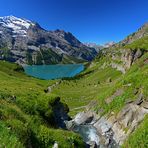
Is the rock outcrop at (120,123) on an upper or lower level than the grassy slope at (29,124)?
lower

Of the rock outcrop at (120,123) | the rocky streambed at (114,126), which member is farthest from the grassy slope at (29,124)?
the rock outcrop at (120,123)

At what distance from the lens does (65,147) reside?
32625 millimetres

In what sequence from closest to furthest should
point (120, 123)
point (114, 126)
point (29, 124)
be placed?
point (29, 124), point (120, 123), point (114, 126)

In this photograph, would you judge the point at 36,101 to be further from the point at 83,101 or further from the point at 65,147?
the point at 83,101

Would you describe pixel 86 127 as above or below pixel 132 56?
below

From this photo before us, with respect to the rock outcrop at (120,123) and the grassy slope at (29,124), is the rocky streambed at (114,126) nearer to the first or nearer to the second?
the rock outcrop at (120,123)

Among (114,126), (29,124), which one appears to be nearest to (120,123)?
(114,126)

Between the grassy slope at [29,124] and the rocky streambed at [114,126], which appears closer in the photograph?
the grassy slope at [29,124]

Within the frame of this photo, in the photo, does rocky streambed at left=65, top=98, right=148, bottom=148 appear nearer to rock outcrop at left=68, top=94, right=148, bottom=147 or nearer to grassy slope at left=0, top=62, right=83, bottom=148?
rock outcrop at left=68, top=94, right=148, bottom=147

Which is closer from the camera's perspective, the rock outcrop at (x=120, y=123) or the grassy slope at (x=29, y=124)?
the grassy slope at (x=29, y=124)

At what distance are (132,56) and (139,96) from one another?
5072 inches

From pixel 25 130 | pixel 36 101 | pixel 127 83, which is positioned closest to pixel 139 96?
pixel 127 83

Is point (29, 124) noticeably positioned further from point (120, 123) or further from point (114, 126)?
point (114, 126)

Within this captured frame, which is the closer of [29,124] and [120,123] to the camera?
[29,124]
